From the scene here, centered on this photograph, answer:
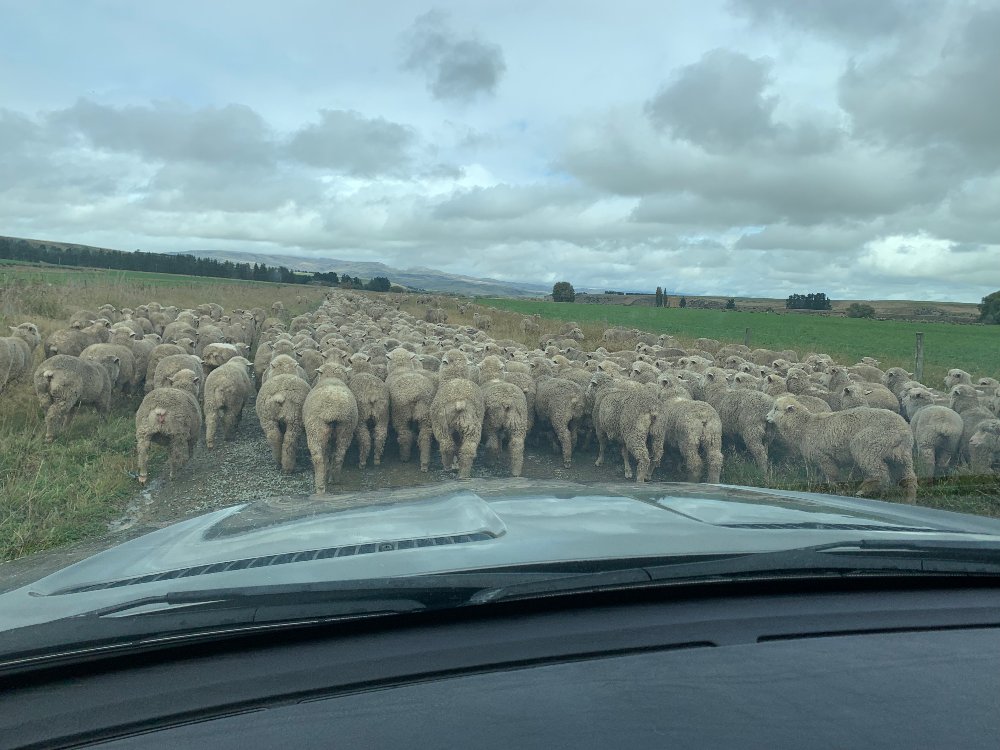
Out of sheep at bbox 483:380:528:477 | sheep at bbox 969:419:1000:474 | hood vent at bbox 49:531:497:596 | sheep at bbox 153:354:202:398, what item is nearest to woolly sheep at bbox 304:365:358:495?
sheep at bbox 483:380:528:477

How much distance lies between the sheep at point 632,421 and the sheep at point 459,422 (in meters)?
1.79

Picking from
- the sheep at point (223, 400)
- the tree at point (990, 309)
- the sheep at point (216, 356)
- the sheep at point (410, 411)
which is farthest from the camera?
the tree at point (990, 309)

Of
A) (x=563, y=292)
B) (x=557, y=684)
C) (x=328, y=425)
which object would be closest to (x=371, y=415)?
(x=328, y=425)

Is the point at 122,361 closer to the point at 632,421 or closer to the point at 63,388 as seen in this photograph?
the point at 63,388

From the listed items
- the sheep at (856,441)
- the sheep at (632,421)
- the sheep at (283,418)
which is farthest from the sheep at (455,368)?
the sheep at (856,441)

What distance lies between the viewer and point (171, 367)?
37.4ft

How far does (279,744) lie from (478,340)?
18455mm

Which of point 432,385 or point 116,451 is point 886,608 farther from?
point 116,451

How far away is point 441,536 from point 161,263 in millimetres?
78031

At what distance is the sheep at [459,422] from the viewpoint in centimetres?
880

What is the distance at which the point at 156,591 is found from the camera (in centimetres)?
179

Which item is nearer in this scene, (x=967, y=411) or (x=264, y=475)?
(x=264, y=475)

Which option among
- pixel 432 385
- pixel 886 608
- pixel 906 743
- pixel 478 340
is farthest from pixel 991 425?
pixel 478 340

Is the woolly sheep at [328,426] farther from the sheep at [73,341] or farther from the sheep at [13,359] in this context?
the sheep at [73,341]
